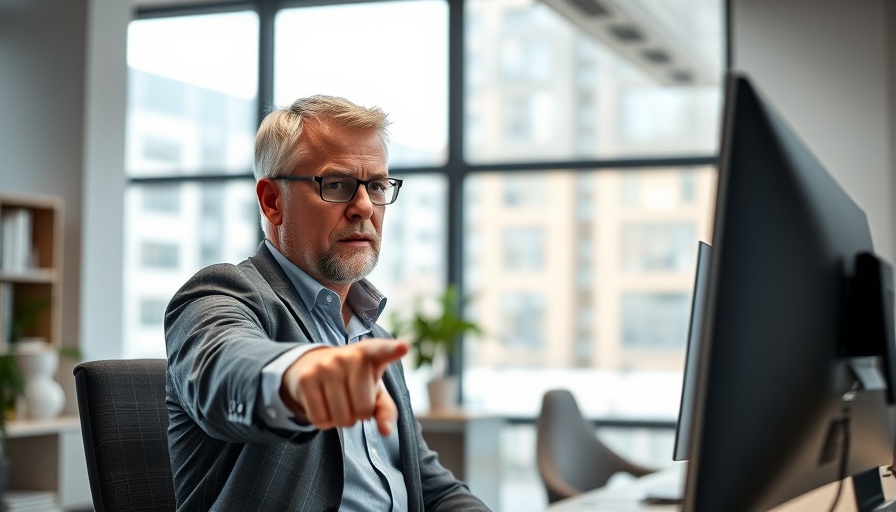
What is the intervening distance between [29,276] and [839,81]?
4399 millimetres

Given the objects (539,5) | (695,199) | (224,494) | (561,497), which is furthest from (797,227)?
(539,5)

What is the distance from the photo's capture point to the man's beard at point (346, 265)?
5.67 feet

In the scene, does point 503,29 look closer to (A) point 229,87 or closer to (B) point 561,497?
(A) point 229,87

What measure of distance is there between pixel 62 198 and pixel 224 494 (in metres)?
5.09

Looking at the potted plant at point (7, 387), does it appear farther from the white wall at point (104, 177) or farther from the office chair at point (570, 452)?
the office chair at point (570, 452)

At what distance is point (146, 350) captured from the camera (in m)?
7.24

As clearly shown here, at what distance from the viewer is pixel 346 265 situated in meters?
1.73

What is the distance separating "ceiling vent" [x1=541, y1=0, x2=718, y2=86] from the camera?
556cm

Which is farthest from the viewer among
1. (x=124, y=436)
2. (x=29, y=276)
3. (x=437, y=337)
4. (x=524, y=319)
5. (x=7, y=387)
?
(x=524, y=319)

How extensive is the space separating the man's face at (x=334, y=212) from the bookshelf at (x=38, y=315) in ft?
13.5

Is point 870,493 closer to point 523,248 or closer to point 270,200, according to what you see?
point 270,200

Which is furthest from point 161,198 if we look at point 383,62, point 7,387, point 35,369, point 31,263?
point 7,387

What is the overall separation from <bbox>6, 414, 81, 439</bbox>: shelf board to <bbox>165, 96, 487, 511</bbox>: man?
145 inches

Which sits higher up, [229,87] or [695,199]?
[229,87]
